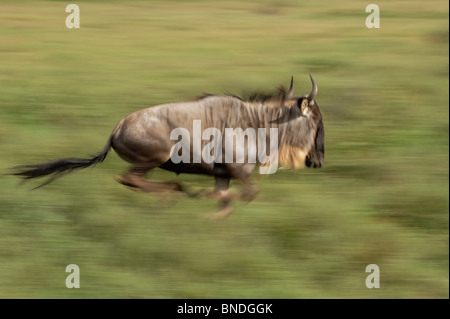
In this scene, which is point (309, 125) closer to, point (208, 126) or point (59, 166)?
point (208, 126)

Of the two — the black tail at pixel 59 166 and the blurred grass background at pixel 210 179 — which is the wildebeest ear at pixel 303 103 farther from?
the black tail at pixel 59 166

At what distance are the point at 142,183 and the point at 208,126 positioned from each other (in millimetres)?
597

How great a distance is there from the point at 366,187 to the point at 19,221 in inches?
104

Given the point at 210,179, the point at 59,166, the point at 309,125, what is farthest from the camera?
the point at 210,179

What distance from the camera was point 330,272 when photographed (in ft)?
20.0

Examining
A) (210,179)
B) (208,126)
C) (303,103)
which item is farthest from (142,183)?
(303,103)

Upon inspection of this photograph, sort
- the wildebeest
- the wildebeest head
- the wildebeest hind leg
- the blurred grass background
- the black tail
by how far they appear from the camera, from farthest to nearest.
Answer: the wildebeest head → the black tail → the wildebeest hind leg → the wildebeest → the blurred grass background

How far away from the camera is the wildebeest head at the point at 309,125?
261 inches

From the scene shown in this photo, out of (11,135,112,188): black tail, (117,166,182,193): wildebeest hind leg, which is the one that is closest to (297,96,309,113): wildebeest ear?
(117,166,182,193): wildebeest hind leg

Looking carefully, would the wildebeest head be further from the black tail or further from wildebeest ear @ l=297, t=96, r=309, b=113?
the black tail

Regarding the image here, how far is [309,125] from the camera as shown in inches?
265

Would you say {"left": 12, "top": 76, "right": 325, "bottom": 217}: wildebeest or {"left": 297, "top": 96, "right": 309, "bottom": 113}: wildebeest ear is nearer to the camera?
{"left": 12, "top": 76, "right": 325, "bottom": 217}: wildebeest

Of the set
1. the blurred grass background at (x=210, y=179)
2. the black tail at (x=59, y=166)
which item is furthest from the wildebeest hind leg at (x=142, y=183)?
the black tail at (x=59, y=166)

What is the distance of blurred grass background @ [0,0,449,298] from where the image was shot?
5.98 m
